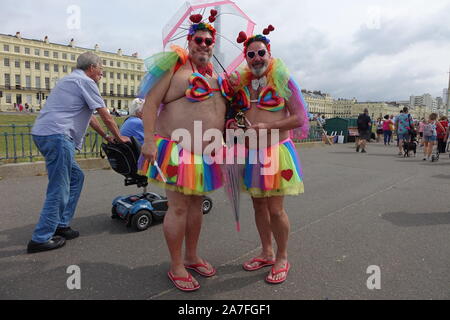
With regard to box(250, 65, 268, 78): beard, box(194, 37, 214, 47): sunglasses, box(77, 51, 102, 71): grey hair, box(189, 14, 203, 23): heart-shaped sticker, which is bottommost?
box(250, 65, 268, 78): beard

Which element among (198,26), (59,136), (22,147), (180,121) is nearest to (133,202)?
(59,136)

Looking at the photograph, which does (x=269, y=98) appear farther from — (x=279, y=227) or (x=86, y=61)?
(x=86, y=61)

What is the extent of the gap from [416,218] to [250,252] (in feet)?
8.64

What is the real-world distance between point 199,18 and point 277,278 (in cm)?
214

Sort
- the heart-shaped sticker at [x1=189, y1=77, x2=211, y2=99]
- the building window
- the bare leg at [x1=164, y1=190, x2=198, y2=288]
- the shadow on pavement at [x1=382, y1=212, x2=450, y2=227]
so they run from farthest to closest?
the building window → the shadow on pavement at [x1=382, y1=212, x2=450, y2=227] → the bare leg at [x1=164, y1=190, x2=198, y2=288] → the heart-shaped sticker at [x1=189, y1=77, x2=211, y2=99]

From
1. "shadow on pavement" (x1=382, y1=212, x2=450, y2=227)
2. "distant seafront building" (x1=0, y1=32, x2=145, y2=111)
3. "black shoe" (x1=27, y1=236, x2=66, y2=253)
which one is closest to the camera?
"black shoe" (x1=27, y1=236, x2=66, y2=253)

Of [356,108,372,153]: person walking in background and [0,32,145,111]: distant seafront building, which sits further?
[0,32,145,111]: distant seafront building

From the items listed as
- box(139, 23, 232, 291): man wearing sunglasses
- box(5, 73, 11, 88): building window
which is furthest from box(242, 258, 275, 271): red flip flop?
box(5, 73, 11, 88): building window

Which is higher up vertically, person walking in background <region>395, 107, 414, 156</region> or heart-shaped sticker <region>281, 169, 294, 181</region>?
person walking in background <region>395, 107, 414, 156</region>

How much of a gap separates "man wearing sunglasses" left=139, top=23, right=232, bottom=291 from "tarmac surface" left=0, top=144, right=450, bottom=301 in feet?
1.54

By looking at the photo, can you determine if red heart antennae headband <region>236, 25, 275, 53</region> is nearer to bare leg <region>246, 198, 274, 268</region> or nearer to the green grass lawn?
bare leg <region>246, 198, 274, 268</region>

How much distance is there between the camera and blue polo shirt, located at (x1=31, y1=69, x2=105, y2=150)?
Answer: 3088 millimetres
